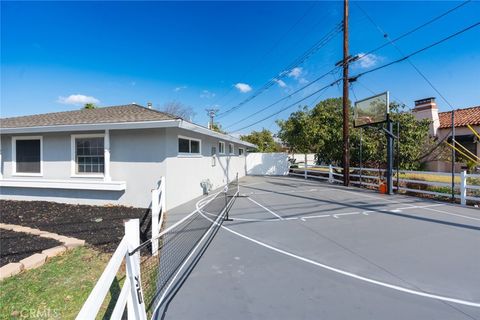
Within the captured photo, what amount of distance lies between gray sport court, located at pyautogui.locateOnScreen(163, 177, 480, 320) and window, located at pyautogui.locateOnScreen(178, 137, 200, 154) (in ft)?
12.2

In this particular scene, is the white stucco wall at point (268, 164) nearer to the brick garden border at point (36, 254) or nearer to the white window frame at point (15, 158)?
the white window frame at point (15, 158)

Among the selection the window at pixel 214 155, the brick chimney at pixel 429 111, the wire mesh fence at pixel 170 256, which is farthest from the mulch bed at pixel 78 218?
the brick chimney at pixel 429 111

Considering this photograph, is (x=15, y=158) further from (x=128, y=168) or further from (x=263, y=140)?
(x=263, y=140)

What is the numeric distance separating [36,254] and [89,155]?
5500mm

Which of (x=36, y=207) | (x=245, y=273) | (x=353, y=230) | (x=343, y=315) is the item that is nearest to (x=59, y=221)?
(x=36, y=207)

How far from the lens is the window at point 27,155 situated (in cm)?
1004

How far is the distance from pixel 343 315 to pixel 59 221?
7.26 m

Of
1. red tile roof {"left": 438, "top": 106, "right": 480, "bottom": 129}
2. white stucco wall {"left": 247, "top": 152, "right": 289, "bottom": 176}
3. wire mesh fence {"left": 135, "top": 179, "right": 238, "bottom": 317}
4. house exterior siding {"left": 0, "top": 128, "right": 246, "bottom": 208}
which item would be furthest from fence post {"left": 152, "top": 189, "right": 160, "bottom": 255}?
red tile roof {"left": 438, "top": 106, "right": 480, "bottom": 129}

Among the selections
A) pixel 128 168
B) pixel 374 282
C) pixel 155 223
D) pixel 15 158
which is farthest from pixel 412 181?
pixel 15 158

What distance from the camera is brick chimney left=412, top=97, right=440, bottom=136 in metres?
18.7

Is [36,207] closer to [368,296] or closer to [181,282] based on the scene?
[181,282]

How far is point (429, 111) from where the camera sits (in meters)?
19.1

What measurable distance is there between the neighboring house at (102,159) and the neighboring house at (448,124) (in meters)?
16.2

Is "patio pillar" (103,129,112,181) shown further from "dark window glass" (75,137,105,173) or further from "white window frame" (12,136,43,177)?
"white window frame" (12,136,43,177)
